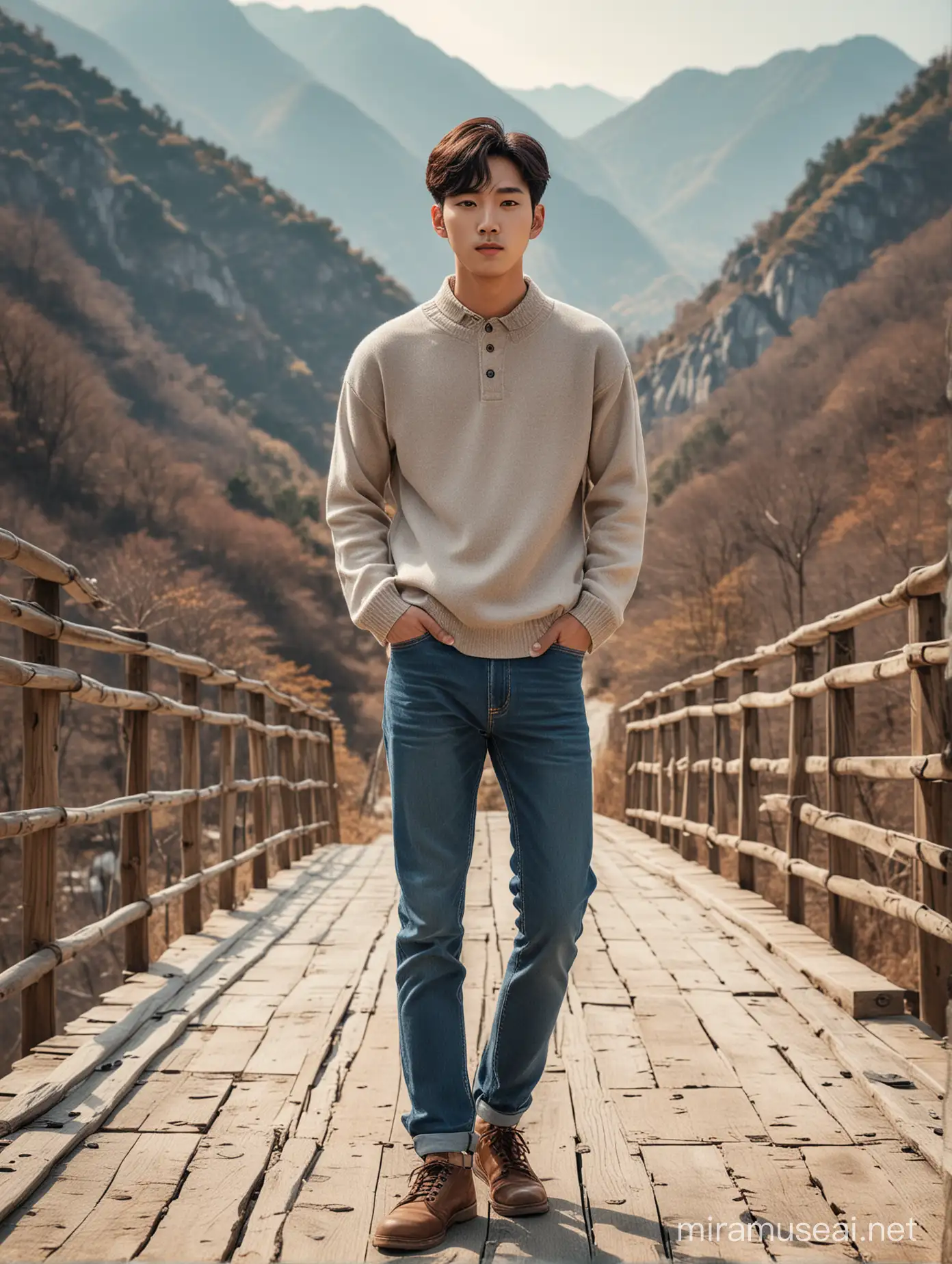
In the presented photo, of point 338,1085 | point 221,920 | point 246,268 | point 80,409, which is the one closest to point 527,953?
point 338,1085

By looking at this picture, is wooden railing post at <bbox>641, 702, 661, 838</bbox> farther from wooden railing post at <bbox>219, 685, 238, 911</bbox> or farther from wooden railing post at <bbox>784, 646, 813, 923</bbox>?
wooden railing post at <bbox>784, 646, 813, 923</bbox>

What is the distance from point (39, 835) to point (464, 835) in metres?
1.47

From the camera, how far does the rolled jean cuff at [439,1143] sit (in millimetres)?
2088

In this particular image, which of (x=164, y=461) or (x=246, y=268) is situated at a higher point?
(x=246, y=268)

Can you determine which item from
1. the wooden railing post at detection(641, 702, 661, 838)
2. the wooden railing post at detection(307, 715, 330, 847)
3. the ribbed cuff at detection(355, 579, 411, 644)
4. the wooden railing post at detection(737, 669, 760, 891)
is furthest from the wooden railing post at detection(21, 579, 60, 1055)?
the wooden railing post at detection(307, 715, 330, 847)

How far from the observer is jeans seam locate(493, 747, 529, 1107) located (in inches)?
87.3

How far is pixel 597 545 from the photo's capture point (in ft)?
7.43

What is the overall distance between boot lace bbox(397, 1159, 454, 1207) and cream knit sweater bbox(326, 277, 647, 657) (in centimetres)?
90

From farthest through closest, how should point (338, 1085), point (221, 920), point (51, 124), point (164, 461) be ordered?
point (51, 124) < point (164, 461) < point (221, 920) < point (338, 1085)

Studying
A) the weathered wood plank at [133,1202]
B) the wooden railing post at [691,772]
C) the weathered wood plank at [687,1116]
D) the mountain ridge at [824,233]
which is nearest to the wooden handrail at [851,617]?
the weathered wood plank at [687,1116]

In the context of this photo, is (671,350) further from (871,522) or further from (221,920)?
(221,920)

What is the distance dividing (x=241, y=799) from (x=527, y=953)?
35.5m

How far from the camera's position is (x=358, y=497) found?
91.7 inches

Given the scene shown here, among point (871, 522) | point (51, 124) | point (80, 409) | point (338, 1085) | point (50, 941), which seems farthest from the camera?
point (51, 124)
